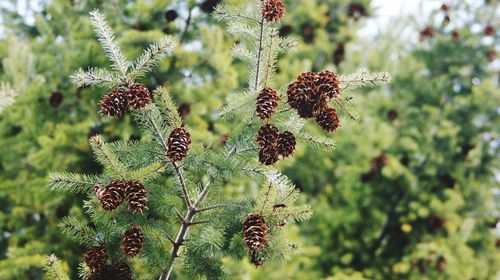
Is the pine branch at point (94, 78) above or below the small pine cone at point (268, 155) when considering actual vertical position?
above

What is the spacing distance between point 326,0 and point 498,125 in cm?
375

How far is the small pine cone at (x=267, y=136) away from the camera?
193 centimetres

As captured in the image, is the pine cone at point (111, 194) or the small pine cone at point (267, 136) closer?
the pine cone at point (111, 194)

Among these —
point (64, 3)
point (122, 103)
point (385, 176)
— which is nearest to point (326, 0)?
point (385, 176)

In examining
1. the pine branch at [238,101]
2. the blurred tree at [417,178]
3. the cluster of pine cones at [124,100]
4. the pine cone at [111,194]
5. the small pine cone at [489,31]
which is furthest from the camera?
the small pine cone at [489,31]

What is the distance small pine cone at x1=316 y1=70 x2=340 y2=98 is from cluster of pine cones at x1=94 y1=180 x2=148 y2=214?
34.2 inches

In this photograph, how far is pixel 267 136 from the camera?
6.37ft

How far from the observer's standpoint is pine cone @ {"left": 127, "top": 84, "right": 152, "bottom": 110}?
1.94m

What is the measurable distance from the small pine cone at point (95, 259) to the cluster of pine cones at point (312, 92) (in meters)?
1.06

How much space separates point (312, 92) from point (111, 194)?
0.93 metres

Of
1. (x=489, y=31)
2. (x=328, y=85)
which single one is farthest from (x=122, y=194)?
(x=489, y=31)

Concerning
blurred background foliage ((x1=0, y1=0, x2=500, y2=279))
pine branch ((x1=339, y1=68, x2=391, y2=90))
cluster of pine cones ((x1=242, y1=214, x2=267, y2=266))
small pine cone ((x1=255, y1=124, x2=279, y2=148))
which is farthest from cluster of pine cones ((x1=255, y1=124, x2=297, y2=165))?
blurred background foliage ((x1=0, y1=0, x2=500, y2=279))

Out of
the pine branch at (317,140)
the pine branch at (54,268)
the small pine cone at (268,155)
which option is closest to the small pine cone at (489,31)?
the pine branch at (317,140)

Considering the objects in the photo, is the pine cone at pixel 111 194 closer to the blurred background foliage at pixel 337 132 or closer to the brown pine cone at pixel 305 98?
the brown pine cone at pixel 305 98
